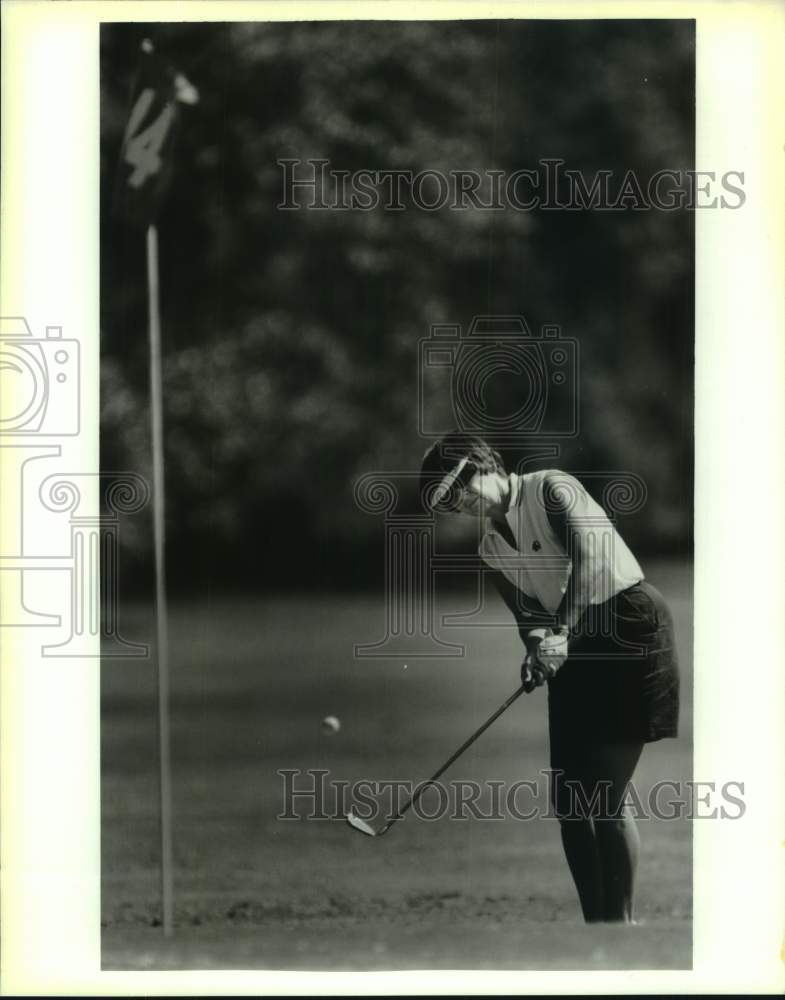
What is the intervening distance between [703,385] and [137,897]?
2.48 metres

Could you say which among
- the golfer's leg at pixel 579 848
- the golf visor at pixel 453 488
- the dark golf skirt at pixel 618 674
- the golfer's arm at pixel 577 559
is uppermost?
the golf visor at pixel 453 488

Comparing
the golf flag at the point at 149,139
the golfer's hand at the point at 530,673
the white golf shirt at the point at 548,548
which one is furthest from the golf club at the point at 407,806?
the golf flag at the point at 149,139

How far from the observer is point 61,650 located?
3.51 metres

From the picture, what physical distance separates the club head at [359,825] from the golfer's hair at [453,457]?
107cm

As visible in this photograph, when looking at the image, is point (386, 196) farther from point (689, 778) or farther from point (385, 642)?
point (689, 778)

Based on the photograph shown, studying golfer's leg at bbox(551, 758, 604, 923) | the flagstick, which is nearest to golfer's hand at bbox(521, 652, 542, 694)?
golfer's leg at bbox(551, 758, 604, 923)

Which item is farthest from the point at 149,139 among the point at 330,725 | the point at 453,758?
the point at 453,758

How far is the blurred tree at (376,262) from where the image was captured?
345cm

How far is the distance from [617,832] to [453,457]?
1321mm

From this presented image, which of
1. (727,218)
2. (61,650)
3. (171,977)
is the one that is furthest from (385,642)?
(727,218)

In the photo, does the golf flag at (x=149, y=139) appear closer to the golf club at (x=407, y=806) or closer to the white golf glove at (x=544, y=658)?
the white golf glove at (x=544, y=658)

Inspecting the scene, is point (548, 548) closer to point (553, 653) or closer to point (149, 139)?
point (553, 653)

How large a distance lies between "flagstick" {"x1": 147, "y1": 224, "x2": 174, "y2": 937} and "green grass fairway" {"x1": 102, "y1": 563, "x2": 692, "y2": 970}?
32mm

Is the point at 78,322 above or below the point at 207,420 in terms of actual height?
above
